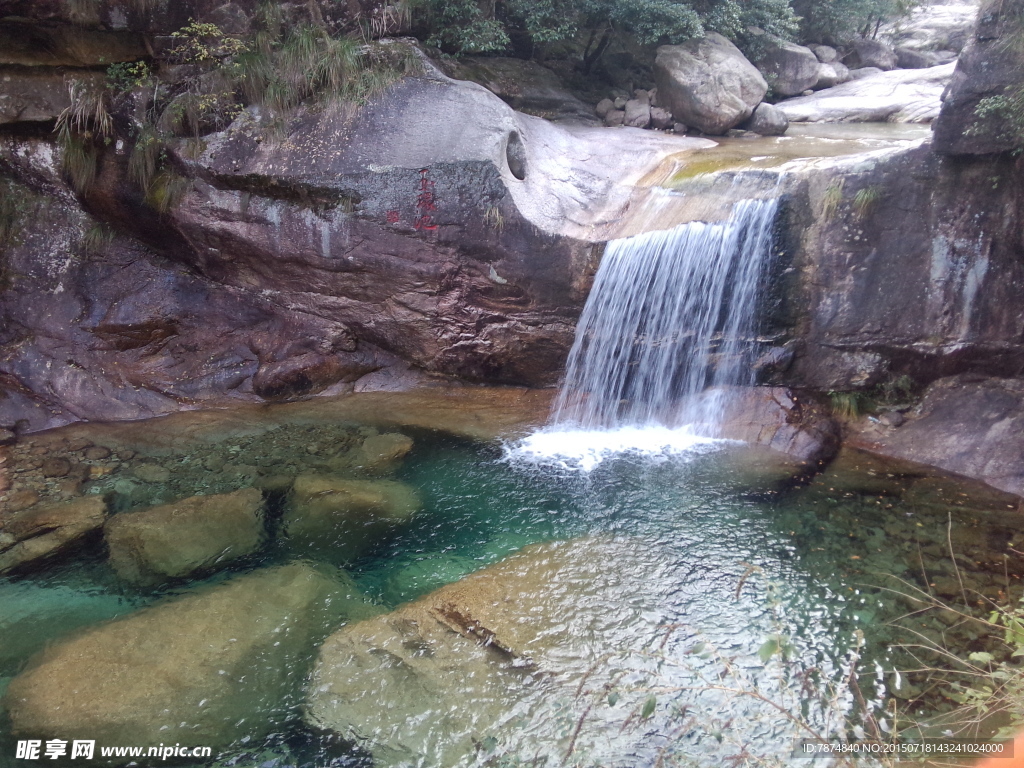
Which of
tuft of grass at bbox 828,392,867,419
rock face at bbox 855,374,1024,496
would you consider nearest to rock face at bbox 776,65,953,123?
rock face at bbox 855,374,1024,496

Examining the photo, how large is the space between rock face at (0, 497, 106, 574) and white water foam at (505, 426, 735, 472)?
12.2 ft

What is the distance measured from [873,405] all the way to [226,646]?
600 centimetres

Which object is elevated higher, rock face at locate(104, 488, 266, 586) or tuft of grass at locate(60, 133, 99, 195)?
tuft of grass at locate(60, 133, 99, 195)

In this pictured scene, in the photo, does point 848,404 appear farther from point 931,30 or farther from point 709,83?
point 931,30

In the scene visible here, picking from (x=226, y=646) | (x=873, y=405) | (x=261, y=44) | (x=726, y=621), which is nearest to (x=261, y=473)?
(x=226, y=646)

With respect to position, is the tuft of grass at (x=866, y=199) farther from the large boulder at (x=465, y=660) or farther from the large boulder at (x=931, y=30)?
the large boulder at (x=931, y=30)

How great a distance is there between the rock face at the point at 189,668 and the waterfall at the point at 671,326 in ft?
11.7

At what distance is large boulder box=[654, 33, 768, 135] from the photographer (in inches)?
347

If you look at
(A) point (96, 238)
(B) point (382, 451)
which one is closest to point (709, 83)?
(B) point (382, 451)

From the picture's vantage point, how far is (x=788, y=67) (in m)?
10.5

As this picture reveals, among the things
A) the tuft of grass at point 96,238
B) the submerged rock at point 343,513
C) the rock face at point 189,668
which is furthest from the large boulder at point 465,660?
the tuft of grass at point 96,238

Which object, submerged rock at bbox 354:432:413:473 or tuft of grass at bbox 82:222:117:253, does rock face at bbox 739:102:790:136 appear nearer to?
submerged rock at bbox 354:432:413:473

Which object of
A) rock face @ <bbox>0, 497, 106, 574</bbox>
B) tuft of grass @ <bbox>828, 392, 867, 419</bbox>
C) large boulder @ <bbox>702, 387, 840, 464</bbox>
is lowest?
rock face @ <bbox>0, 497, 106, 574</bbox>

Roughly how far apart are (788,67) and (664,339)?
6749mm
